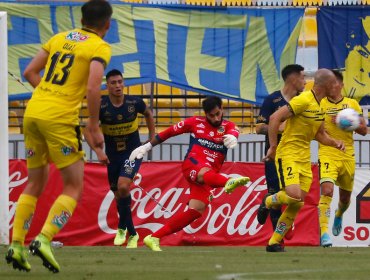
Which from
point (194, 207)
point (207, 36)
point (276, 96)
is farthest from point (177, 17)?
point (194, 207)

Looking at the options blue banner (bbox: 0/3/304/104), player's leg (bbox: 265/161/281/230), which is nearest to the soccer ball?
player's leg (bbox: 265/161/281/230)

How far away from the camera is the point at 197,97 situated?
22344 mm

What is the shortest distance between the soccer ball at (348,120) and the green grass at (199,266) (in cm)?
193

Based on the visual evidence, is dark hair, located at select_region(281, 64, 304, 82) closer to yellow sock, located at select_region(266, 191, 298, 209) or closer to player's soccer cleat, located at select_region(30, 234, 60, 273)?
yellow sock, located at select_region(266, 191, 298, 209)

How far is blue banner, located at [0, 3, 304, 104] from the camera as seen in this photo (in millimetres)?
18953

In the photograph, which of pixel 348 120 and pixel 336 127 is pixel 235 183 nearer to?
pixel 348 120

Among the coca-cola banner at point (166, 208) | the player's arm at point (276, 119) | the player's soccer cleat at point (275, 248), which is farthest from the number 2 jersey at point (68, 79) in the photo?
the coca-cola banner at point (166, 208)

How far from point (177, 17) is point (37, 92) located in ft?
34.3

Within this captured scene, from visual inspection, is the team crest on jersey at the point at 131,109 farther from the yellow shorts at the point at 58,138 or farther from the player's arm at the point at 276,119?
the yellow shorts at the point at 58,138

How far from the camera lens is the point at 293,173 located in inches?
Answer: 508

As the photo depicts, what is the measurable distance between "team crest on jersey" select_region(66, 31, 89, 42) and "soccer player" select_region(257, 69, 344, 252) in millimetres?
4096

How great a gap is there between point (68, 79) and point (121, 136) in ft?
19.2

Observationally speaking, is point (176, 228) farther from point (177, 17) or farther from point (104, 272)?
point (177, 17)

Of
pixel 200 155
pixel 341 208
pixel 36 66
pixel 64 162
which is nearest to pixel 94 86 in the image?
pixel 64 162
